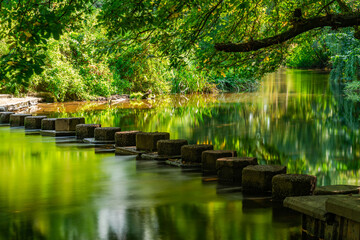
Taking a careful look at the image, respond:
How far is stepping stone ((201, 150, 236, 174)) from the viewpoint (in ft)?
A: 38.7

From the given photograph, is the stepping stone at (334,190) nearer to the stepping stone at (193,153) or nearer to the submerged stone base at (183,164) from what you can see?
the submerged stone base at (183,164)

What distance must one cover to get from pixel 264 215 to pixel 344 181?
4.46 meters

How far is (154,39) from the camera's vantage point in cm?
1328

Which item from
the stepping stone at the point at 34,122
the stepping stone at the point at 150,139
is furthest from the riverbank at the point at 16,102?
the stepping stone at the point at 150,139

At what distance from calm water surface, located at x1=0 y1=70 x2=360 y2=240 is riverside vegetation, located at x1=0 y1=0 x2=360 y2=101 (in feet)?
6.66

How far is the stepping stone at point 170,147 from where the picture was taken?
13422 millimetres

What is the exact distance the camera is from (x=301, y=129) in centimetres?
2169

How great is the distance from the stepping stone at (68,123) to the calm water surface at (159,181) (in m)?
0.85

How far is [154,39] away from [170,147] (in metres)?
2.57

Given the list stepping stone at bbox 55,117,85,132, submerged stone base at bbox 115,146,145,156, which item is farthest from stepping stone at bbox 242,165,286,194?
stepping stone at bbox 55,117,85,132

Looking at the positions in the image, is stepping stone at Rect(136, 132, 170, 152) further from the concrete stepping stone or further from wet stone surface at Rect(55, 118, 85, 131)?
wet stone surface at Rect(55, 118, 85, 131)

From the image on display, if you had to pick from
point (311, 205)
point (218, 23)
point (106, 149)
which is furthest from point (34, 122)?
point (311, 205)

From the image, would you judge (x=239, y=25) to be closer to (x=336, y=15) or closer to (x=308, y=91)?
(x=336, y=15)

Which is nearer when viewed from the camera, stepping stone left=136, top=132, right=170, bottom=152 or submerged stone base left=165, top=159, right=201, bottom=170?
submerged stone base left=165, top=159, right=201, bottom=170
